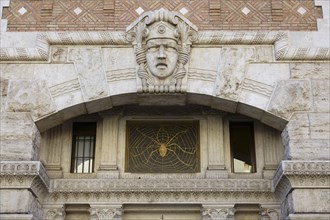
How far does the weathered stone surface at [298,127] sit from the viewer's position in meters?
9.06

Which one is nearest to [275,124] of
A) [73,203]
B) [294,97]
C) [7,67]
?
[294,97]

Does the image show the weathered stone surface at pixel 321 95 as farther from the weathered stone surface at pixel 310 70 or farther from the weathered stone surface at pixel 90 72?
the weathered stone surface at pixel 90 72

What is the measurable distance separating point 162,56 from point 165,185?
98.7 inches

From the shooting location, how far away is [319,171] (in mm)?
8672

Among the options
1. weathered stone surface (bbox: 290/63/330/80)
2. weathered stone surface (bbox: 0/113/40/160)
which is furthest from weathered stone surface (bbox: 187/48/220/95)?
weathered stone surface (bbox: 0/113/40/160)

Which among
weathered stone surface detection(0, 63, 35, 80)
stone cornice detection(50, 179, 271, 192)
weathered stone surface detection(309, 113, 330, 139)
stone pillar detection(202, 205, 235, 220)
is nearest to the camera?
weathered stone surface detection(309, 113, 330, 139)

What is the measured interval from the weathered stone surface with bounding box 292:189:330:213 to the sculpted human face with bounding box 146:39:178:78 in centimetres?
301

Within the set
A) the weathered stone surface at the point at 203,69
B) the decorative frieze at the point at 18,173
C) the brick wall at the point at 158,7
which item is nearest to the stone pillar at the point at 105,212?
the decorative frieze at the point at 18,173

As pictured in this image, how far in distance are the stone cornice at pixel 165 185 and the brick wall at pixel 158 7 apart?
2.87m

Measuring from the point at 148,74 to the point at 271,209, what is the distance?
342 cm

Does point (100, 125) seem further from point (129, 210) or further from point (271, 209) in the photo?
point (271, 209)

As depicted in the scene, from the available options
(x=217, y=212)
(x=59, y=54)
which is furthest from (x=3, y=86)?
(x=217, y=212)

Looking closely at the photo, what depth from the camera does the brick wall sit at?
391 inches

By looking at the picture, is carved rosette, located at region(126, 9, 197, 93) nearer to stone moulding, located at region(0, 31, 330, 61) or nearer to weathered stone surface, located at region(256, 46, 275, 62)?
stone moulding, located at region(0, 31, 330, 61)
